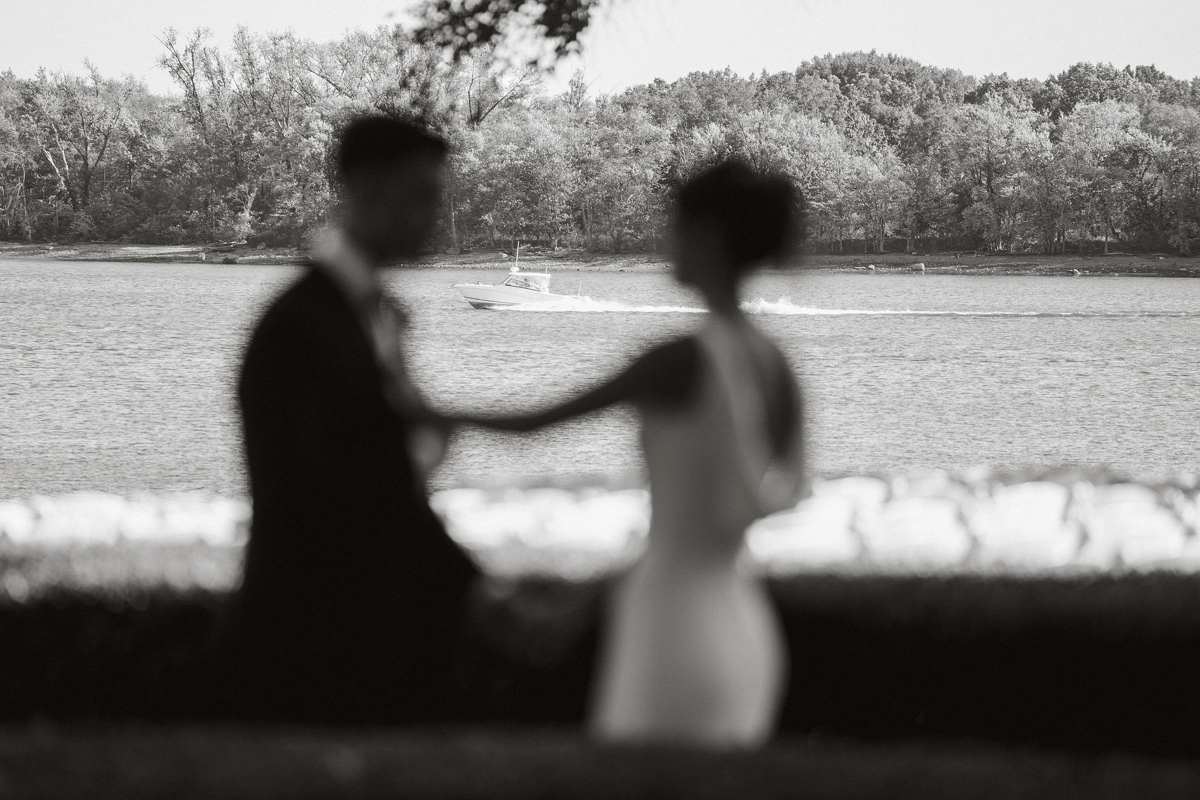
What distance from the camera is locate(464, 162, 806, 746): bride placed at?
2.97 meters

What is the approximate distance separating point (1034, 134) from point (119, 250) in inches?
2795

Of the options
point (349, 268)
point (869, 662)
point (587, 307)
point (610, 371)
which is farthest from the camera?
point (587, 307)

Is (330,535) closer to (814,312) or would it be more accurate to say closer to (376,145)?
(376,145)

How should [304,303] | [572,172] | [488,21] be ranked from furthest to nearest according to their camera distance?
[572,172] → [488,21] → [304,303]

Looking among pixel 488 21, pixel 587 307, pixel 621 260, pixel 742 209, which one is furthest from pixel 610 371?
pixel 621 260

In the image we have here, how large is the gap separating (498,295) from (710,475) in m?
58.1

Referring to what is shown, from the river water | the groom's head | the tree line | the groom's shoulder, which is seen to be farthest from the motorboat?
the groom's shoulder

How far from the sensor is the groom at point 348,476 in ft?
10.4

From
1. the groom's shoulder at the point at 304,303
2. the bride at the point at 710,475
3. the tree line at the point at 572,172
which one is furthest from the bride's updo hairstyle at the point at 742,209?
the tree line at the point at 572,172

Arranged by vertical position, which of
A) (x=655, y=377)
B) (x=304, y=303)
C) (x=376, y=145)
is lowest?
(x=655, y=377)

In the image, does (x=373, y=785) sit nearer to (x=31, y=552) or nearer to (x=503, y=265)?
(x=31, y=552)

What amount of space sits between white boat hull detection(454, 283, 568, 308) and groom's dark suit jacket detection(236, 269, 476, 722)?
57106 mm

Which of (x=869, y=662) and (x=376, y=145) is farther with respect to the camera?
(x=869, y=662)

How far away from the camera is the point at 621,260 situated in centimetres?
10319
